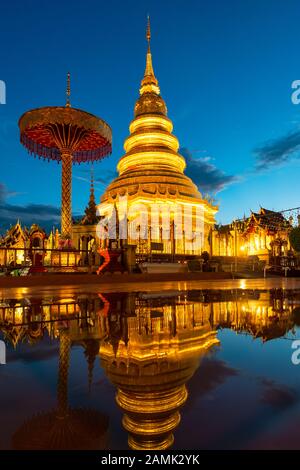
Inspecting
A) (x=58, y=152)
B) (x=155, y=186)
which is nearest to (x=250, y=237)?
(x=155, y=186)

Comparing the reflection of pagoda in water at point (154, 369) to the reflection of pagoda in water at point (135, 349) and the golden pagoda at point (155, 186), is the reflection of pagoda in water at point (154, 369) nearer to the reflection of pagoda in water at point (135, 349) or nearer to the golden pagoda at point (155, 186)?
the reflection of pagoda in water at point (135, 349)

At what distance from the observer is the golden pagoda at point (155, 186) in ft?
104

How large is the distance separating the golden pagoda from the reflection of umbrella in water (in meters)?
27.2

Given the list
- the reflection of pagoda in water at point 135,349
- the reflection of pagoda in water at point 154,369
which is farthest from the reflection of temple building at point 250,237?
the reflection of pagoda in water at point 154,369

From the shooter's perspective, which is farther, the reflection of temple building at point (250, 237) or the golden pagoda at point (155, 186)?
the reflection of temple building at point (250, 237)

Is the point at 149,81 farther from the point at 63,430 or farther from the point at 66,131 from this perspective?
the point at 63,430

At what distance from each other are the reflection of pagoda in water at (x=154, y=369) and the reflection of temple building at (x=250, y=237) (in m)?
35.9

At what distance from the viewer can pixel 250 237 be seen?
43.7m

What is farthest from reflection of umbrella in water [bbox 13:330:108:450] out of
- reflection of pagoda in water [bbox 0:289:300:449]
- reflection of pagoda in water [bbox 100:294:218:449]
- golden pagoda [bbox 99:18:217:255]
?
golden pagoda [bbox 99:18:217:255]

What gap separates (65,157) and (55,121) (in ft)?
10.1

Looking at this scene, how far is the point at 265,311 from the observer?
4.47 metres

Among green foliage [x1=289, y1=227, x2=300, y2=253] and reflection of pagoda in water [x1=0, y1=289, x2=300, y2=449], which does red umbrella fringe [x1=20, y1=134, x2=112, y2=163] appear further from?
reflection of pagoda in water [x1=0, y1=289, x2=300, y2=449]

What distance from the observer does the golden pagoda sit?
31594mm

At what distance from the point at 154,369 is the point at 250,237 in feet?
144
